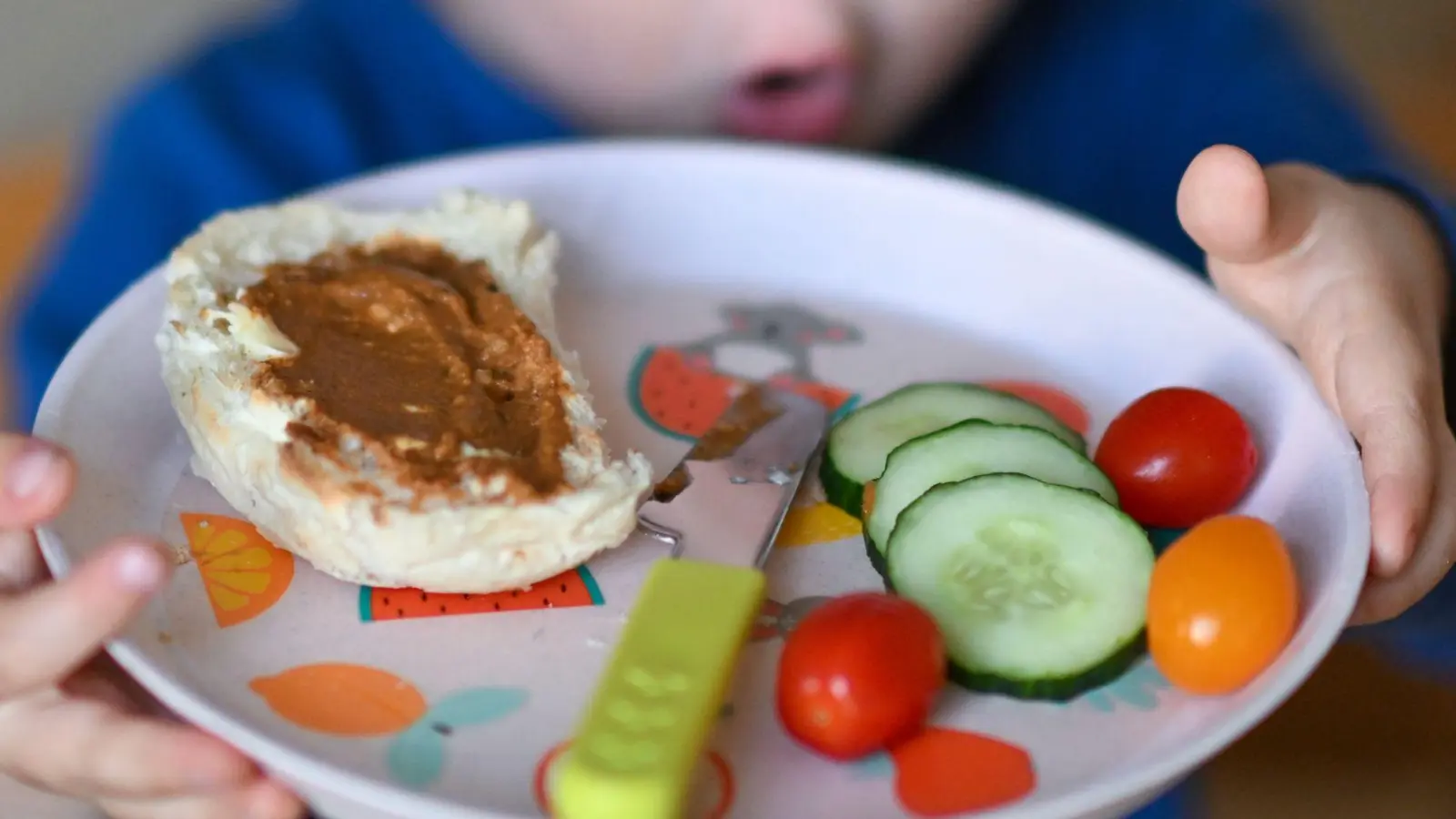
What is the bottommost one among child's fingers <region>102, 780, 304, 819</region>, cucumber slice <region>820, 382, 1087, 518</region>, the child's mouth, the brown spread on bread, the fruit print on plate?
child's fingers <region>102, 780, 304, 819</region>

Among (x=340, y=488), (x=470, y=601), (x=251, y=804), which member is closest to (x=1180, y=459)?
(x=470, y=601)

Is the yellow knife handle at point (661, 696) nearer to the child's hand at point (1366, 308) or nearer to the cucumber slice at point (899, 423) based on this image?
the cucumber slice at point (899, 423)

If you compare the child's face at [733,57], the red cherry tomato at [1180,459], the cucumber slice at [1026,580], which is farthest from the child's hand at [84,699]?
the child's face at [733,57]

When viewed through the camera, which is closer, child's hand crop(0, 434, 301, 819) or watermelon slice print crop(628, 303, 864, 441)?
child's hand crop(0, 434, 301, 819)

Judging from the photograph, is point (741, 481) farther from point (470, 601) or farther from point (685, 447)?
point (470, 601)

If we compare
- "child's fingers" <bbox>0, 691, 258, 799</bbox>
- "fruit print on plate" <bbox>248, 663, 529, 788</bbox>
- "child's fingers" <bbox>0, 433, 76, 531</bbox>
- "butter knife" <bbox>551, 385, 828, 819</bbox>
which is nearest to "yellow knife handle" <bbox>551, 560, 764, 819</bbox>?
"butter knife" <bbox>551, 385, 828, 819</bbox>

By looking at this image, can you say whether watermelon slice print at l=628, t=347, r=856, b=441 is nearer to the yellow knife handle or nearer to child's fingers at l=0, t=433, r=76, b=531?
the yellow knife handle

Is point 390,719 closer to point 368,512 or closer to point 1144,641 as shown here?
point 368,512
